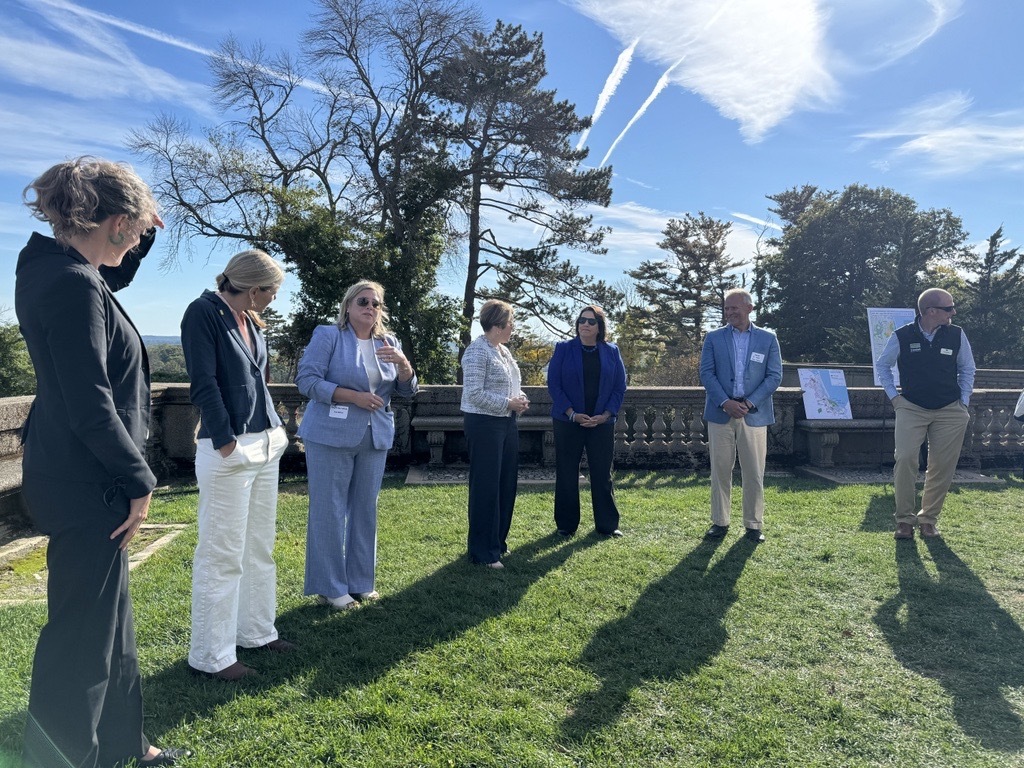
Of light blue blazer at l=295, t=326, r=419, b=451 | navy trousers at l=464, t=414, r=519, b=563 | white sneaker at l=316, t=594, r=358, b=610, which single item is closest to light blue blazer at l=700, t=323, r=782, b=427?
navy trousers at l=464, t=414, r=519, b=563

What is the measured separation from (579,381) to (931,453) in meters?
3.08

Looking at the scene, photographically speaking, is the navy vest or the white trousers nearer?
the white trousers

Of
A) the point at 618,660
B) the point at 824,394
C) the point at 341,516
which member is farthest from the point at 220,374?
the point at 824,394

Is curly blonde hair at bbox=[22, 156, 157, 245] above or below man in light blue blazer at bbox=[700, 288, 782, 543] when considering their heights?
above

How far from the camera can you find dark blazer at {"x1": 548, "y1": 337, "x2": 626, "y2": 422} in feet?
17.8

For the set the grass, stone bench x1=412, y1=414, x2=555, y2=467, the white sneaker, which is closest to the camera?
the grass

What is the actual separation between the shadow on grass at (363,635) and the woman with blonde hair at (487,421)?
0.21 meters

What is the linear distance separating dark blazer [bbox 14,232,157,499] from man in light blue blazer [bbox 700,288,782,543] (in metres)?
4.49

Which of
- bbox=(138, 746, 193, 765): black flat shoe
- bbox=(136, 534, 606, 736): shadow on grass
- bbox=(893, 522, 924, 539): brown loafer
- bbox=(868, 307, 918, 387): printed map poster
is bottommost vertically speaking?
bbox=(138, 746, 193, 765): black flat shoe

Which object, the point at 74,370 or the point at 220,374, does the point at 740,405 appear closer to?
the point at 220,374

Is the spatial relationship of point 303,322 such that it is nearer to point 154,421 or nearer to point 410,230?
point 410,230

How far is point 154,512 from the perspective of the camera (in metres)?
5.98

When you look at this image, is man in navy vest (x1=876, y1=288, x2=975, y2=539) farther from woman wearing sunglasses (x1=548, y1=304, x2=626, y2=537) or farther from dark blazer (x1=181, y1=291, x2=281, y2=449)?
dark blazer (x1=181, y1=291, x2=281, y2=449)

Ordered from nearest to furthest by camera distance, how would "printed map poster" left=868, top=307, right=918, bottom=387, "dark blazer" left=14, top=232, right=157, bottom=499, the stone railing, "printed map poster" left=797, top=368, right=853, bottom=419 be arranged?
"dark blazer" left=14, top=232, right=157, bottom=499, the stone railing, "printed map poster" left=797, top=368, right=853, bottom=419, "printed map poster" left=868, top=307, right=918, bottom=387
